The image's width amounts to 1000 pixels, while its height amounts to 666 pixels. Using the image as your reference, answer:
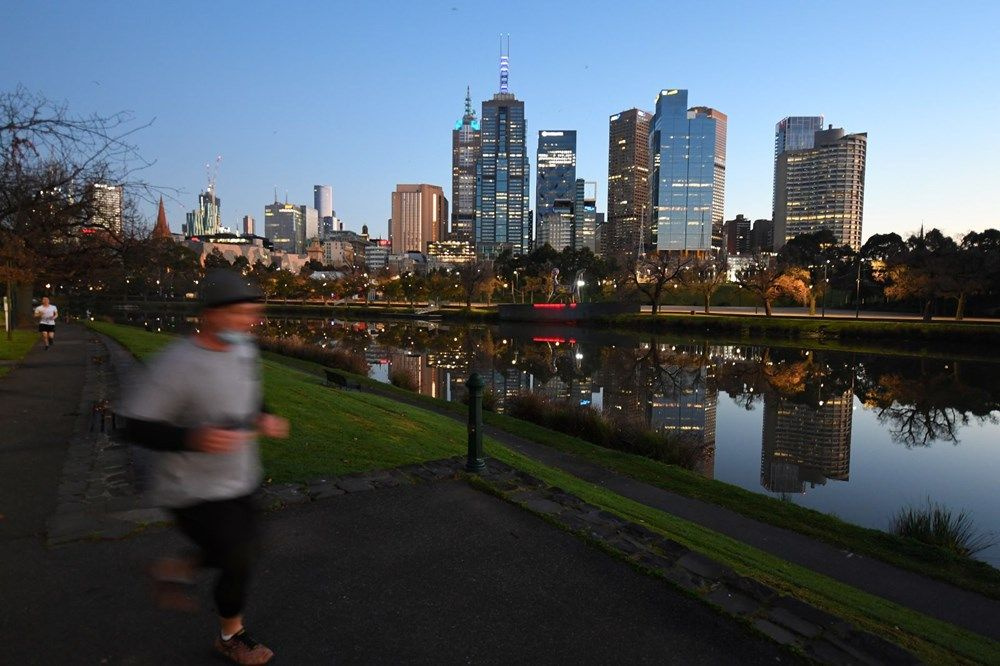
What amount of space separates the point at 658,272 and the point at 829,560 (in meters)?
57.4

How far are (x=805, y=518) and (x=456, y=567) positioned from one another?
6.62m

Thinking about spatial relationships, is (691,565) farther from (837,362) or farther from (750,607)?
(837,362)

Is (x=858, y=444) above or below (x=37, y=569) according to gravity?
below

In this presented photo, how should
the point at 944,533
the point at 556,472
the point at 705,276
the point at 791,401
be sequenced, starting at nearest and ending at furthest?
the point at 944,533 < the point at 556,472 < the point at 791,401 < the point at 705,276

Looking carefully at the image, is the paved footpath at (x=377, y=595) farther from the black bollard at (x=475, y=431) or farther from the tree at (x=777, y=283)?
the tree at (x=777, y=283)

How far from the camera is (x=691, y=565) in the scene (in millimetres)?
4496

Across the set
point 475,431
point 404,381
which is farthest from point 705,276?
point 475,431

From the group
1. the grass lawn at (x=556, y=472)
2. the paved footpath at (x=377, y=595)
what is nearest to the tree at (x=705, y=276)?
the grass lawn at (x=556, y=472)

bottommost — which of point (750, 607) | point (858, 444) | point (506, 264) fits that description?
point (858, 444)

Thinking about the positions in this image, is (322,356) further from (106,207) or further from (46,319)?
(106,207)

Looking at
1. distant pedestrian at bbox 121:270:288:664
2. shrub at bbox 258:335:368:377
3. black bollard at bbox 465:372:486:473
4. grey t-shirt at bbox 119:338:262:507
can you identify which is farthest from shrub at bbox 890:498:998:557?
shrub at bbox 258:335:368:377

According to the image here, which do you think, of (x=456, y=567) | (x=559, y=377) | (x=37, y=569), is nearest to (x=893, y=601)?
(x=456, y=567)

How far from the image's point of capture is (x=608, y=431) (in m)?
13.7

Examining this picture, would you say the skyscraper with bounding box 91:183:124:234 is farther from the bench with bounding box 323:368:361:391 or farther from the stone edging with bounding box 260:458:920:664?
the stone edging with bounding box 260:458:920:664
